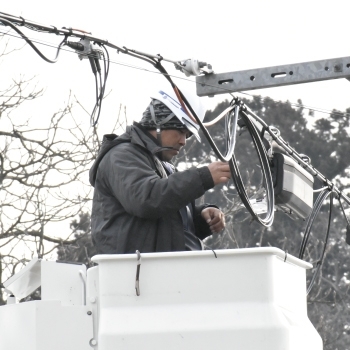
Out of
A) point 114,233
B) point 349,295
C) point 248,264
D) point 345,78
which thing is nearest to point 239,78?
point 345,78

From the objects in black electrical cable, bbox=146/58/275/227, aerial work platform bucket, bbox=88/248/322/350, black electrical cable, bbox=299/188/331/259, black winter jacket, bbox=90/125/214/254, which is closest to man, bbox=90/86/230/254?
black winter jacket, bbox=90/125/214/254

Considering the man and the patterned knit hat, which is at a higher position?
the patterned knit hat

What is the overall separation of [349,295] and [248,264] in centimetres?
2998

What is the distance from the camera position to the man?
4.54 meters

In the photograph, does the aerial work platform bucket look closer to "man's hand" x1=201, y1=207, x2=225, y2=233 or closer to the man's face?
the man's face

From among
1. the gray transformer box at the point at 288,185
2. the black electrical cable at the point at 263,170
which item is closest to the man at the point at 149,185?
the black electrical cable at the point at 263,170

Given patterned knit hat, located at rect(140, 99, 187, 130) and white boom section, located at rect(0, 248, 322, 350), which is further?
patterned knit hat, located at rect(140, 99, 187, 130)

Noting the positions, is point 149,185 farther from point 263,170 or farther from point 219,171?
point 263,170

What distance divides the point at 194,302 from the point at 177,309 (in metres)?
0.07

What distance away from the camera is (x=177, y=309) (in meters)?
4.00

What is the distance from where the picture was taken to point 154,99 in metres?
5.17

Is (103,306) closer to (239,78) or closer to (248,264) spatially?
(248,264)

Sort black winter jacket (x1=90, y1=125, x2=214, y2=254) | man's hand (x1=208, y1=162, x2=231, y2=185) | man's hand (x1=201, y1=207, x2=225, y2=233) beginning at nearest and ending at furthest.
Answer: black winter jacket (x1=90, y1=125, x2=214, y2=254) → man's hand (x1=208, y1=162, x2=231, y2=185) → man's hand (x1=201, y1=207, x2=225, y2=233)

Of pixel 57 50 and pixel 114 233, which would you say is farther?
pixel 57 50
